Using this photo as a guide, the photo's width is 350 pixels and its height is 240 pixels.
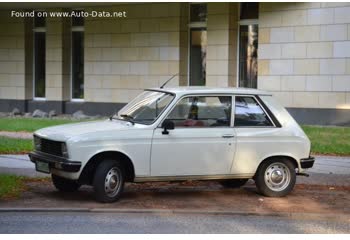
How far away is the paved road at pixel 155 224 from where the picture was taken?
22.5ft

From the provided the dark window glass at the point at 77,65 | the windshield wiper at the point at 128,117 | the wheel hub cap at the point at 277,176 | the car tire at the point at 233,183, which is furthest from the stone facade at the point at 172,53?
the windshield wiper at the point at 128,117

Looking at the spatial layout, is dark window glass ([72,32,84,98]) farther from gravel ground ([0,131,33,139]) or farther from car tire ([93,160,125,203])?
car tire ([93,160,125,203])

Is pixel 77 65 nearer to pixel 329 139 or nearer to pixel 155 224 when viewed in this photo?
pixel 329 139

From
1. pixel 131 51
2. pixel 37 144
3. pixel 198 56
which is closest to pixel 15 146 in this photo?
pixel 37 144

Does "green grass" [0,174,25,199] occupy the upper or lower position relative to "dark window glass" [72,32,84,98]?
lower

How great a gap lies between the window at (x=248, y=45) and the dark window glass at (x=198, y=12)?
4.25ft

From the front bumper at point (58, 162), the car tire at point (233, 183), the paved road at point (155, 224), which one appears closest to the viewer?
the paved road at point (155, 224)

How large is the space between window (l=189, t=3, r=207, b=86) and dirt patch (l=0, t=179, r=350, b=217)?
11349 mm

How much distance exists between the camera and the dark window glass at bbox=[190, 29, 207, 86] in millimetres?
20969

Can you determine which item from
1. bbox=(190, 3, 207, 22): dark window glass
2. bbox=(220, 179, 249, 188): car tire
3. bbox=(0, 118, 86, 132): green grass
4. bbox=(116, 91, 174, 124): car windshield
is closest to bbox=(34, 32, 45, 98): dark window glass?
bbox=(0, 118, 86, 132): green grass

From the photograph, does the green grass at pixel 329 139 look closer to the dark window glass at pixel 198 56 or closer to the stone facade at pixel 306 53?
the stone facade at pixel 306 53

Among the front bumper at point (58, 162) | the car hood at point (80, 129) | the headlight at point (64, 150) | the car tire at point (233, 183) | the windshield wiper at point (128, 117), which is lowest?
the car tire at point (233, 183)

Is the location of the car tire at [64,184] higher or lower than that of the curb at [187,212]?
higher
